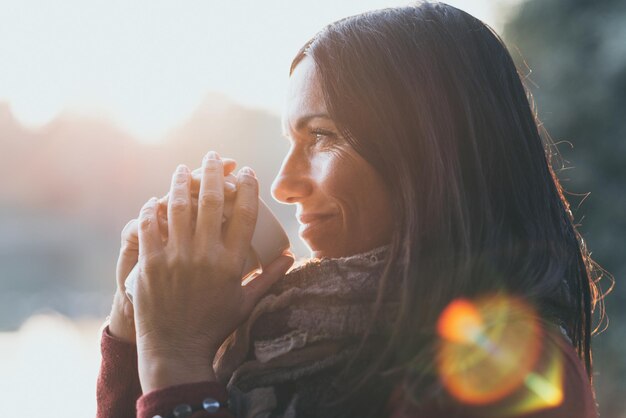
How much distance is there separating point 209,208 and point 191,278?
0.15 m

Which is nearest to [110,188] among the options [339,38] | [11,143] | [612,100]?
[11,143]

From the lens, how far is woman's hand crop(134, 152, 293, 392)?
4.88 feet

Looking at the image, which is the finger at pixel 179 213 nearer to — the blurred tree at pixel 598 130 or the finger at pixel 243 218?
the finger at pixel 243 218

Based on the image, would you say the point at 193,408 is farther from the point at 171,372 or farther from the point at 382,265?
the point at 382,265

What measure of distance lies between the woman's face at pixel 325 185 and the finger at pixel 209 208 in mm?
165

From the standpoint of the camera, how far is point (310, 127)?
5.50 feet

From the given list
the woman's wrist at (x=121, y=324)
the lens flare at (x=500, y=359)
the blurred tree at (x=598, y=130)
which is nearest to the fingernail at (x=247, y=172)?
the woman's wrist at (x=121, y=324)

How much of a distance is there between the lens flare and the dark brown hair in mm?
43

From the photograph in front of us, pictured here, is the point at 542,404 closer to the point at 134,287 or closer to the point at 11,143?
the point at 134,287

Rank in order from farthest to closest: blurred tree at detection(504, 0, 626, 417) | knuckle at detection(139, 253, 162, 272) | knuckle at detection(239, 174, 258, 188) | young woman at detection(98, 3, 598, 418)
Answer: blurred tree at detection(504, 0, 626, 417)
knuckle at detection(239, 174, 258, 188)
knuckle at detection(139, 253, 162, 272)
young woman at detection(98, 3, 598, 418)

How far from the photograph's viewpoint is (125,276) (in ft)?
5.68

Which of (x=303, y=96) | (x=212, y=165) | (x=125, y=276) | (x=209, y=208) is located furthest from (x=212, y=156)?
(x=125, y=276)

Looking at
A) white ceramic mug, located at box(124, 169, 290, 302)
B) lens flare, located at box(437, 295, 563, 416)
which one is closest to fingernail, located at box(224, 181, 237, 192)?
white ceramic mug, located at box(124, 169, 290, 302)

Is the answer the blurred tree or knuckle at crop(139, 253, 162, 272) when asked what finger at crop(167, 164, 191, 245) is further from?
the blurred tree
